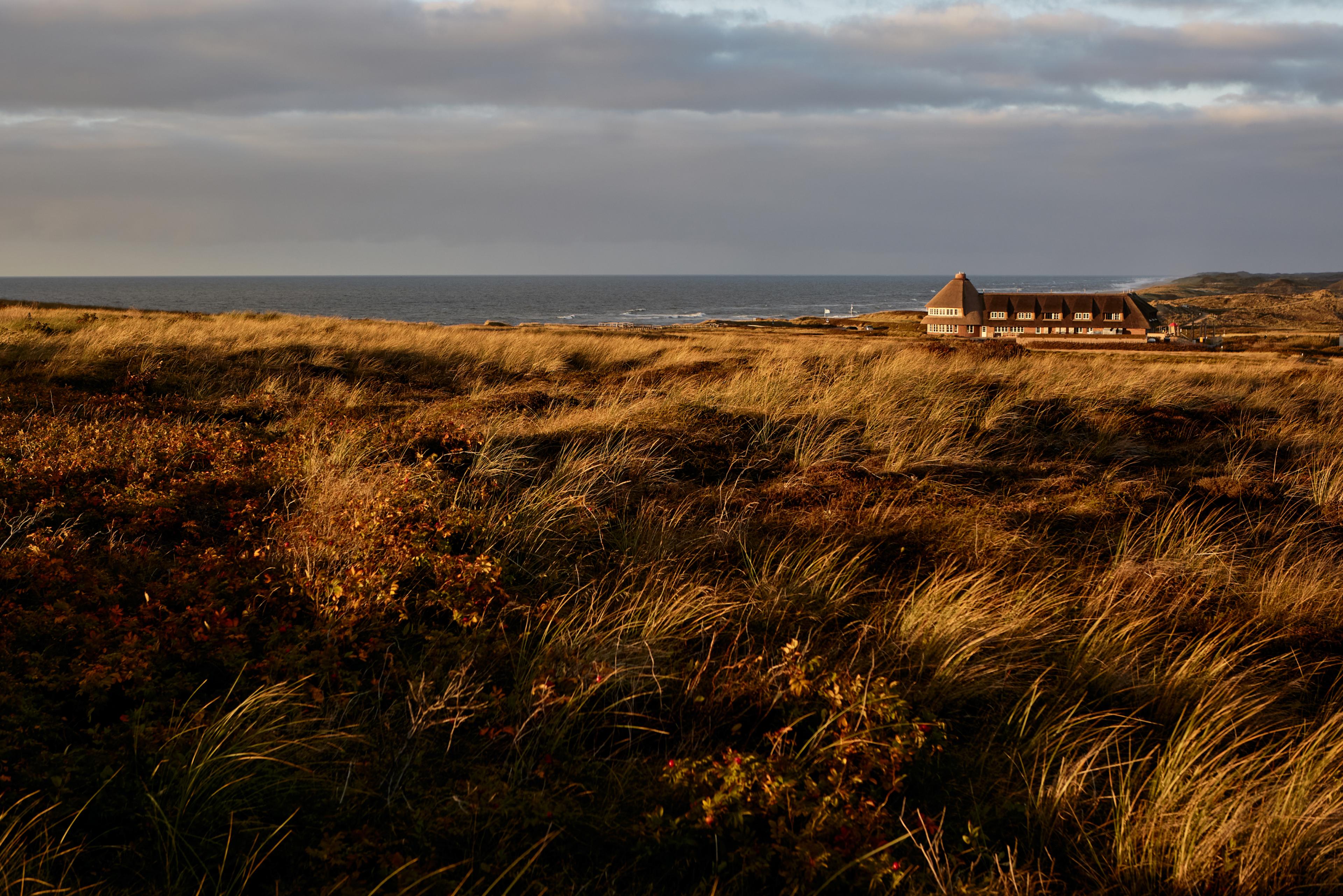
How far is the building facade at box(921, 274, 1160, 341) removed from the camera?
63031 mm

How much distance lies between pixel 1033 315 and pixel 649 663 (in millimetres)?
68266

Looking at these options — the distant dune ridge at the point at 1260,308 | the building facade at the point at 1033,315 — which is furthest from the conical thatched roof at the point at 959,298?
the distant dune ridge at the point at 1260,308

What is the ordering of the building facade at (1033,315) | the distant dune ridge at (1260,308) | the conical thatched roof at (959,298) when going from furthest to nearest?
the distant dune ridge at (1260,308) → the conical thatched roof at (959,298) → the building facade at (1033,315)

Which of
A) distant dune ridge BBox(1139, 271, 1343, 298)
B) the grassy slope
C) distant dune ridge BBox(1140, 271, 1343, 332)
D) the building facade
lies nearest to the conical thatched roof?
the building facade

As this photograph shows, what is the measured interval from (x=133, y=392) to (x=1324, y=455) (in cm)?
1362

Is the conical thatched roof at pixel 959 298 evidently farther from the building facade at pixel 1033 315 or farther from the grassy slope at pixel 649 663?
the grassy slope at pixel 649 663

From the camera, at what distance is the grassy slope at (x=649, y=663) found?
305cm

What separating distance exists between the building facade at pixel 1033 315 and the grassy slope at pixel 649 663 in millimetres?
59621

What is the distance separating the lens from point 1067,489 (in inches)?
288

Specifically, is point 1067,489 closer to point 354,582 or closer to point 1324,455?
point 1324,455

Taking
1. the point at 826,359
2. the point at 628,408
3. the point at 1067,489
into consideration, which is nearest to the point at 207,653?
the point at 628,408

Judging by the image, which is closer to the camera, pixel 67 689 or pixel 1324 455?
pixel 67 689

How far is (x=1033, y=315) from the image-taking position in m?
65.2

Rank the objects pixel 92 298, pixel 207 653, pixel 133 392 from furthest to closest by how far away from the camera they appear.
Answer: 1. pixel 92 298
2. pixel 133 392
3. pixel 207 653
